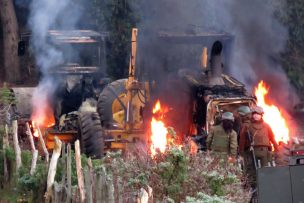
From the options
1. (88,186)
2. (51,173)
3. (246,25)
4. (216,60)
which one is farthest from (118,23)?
(88,186)

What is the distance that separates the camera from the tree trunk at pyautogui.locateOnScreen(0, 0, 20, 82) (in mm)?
22812

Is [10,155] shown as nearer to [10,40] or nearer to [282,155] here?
[282,155]

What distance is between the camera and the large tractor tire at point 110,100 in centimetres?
1480

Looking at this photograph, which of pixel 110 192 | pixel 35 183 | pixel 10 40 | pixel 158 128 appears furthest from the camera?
pixel 10 40

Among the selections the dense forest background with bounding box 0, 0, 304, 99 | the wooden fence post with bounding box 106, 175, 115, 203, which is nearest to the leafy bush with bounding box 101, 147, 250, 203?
the wooden fence post with bounding box 106, 175, 115, 203

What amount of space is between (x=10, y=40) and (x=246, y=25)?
289 inches

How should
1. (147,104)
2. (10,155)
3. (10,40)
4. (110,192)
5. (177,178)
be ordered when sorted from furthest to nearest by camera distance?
(10,40)
(147,104)
(10,155)
(177,178)
(110,192)

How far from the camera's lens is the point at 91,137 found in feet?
44.1

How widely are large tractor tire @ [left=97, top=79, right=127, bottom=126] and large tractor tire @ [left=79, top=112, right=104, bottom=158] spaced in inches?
46.4

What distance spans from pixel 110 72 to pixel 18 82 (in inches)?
140

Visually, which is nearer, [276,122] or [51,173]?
[51,173]

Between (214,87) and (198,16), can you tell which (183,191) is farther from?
(198,16)

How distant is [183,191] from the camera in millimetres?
8758

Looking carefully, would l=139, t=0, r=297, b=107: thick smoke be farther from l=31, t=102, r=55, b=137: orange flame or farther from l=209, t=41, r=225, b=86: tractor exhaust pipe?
l=31, t=102, r=55, b=137: orange flame
